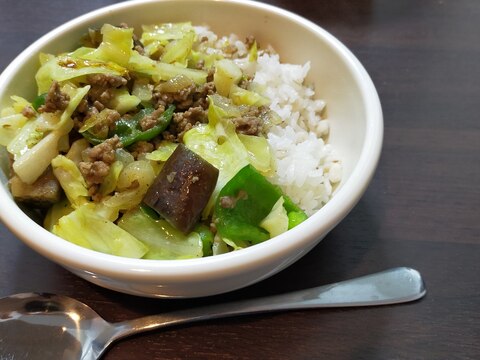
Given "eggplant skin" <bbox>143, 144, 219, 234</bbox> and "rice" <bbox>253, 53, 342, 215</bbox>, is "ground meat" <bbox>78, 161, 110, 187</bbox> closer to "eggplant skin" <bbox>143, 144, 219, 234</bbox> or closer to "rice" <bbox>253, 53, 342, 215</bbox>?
"eggplant skin" <bbox>143, 144, 219, 234</bbox>

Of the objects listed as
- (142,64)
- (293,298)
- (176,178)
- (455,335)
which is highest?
(142,64)

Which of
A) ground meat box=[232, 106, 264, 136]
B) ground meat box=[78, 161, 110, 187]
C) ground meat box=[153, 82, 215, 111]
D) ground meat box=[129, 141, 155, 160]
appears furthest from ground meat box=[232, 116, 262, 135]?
A: ground meat box=[78, 161, 110, 187]

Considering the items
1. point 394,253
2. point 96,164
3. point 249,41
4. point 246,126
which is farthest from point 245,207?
Result: point 249,41

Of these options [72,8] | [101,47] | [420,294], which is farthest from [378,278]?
[72,8]

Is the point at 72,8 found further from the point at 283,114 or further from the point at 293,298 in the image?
the point at 293,298

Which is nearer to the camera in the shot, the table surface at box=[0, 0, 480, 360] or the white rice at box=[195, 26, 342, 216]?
the table surface at box=[0, 0, 480, 360]

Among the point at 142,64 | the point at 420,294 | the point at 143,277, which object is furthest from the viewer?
the point at 142,64
